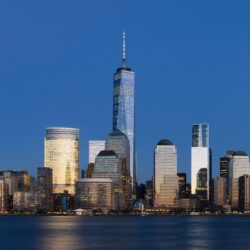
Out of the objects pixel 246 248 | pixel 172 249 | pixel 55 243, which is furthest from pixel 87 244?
pixel 246 248

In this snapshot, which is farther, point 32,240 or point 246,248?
point 32,240

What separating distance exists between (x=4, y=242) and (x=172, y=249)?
39.3 meters

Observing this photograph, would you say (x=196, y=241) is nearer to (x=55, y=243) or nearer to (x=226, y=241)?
(x=226, y=241)

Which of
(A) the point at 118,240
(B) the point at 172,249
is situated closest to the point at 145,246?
(B) the point at 172,249

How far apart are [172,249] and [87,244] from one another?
18584 mm

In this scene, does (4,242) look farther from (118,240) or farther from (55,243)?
(118,240)

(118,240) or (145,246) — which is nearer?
(145,246)

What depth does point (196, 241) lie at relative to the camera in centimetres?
16262

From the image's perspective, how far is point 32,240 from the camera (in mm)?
166375

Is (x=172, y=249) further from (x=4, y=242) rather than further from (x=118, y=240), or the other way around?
(x=4, y=242)

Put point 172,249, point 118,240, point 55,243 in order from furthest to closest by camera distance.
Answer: point 118,240
point 55,243
point 172,249

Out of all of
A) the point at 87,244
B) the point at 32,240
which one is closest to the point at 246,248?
→ the point at 87,244

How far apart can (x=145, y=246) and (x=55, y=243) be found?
61.1 feet

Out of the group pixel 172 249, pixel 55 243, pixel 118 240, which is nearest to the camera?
pixel 172 249
